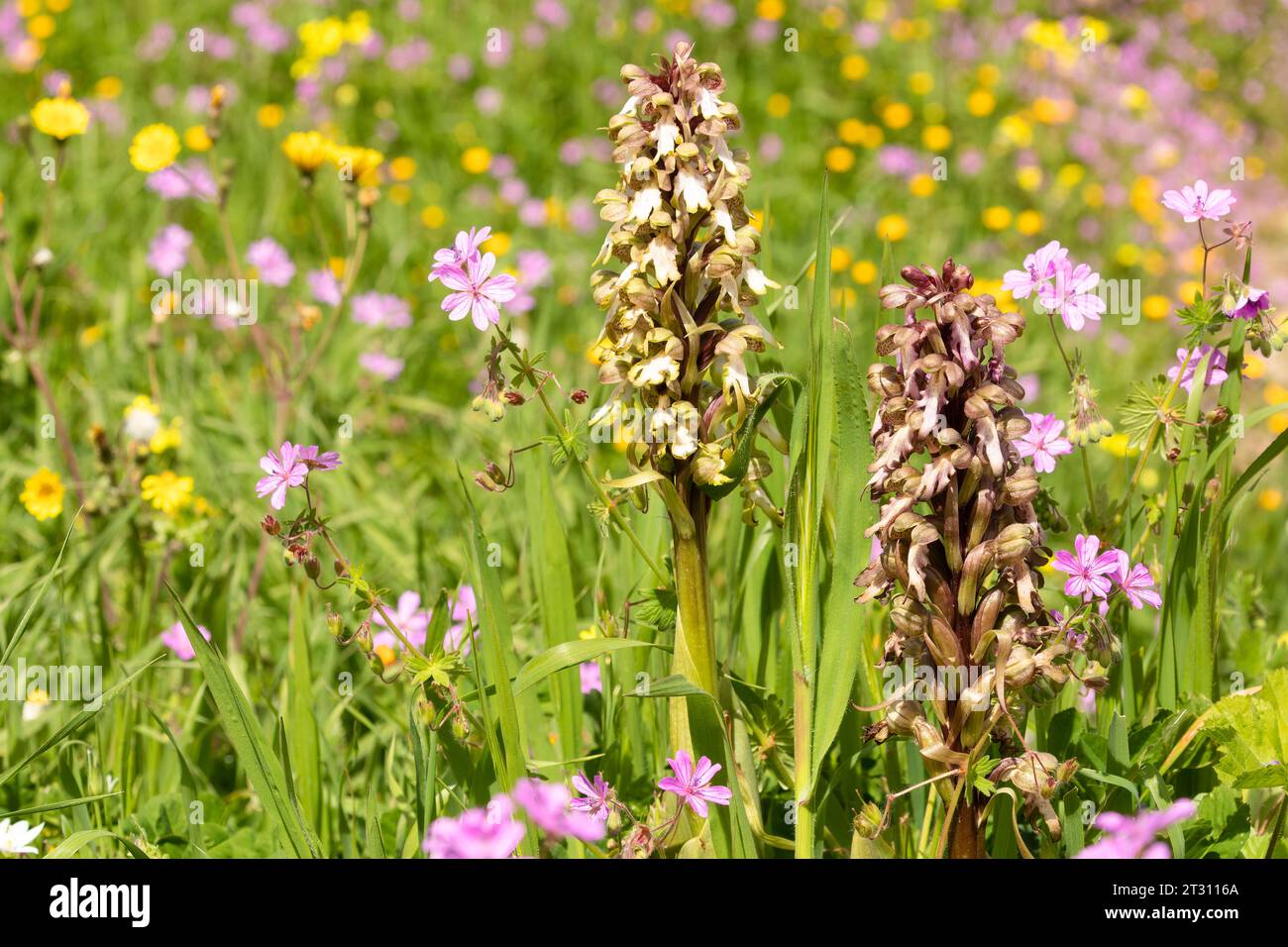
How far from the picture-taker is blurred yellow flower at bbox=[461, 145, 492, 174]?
17.8 ft

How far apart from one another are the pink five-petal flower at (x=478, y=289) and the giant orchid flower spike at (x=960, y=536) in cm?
51

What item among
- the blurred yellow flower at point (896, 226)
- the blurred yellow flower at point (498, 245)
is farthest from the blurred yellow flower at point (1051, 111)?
the blurred yellow flower at point (498, 245)

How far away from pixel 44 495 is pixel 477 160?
293 cm

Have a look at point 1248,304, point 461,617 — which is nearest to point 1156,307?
point 1248,304

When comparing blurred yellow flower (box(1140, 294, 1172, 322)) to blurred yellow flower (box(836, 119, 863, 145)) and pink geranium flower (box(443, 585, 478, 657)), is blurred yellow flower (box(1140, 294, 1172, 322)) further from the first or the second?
pink geranium flower (box(443, 585, 478, 657))

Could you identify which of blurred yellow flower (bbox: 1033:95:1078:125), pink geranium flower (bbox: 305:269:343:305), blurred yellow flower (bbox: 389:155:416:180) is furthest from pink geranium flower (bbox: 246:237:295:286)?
blurred yellow flower (bbox: 1033:95:1078:125)

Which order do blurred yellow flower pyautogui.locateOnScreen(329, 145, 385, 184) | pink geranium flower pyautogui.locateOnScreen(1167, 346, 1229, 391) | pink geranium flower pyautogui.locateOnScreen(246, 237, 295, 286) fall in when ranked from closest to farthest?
pink geranium flower pyautogui.locateOnScreen(1167, 346, 1229, 391) → blurred yellow flower pyautogui.locateOnScreen(329, 145, 385, 184) → pink geranium flower pyautogui.locateOnScreen(246, 237, 295, 286)

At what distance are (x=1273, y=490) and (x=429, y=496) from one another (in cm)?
274

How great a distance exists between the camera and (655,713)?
208 centimetres

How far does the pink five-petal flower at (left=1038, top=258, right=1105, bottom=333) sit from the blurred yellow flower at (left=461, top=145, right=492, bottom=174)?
3.90 meters

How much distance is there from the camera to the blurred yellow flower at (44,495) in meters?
2.87

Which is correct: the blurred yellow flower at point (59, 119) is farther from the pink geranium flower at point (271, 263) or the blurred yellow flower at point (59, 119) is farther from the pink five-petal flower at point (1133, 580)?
the pink five-petal flower at point (1133, 580)
